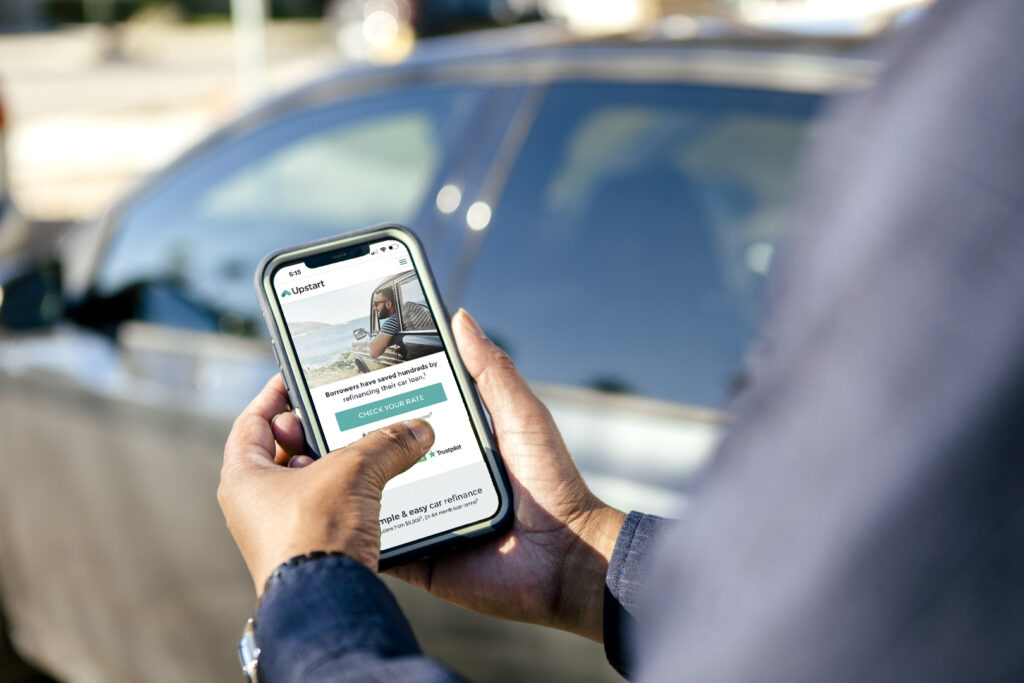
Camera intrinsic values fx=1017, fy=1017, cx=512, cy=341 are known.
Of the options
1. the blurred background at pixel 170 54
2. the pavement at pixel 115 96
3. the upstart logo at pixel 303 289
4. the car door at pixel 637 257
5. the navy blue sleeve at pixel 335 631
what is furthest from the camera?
the pavement at pixel 115 96

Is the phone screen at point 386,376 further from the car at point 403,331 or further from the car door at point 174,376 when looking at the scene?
the car door at point 174,376

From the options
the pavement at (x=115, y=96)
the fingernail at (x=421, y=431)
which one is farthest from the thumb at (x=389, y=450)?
the pavement at (x=115, y=96)

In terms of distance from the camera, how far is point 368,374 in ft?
4.07

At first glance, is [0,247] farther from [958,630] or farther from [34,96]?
[34,96]

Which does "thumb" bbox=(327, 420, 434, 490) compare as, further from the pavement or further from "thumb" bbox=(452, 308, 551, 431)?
the pavement

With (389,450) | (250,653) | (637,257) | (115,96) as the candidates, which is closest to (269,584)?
(250,653)

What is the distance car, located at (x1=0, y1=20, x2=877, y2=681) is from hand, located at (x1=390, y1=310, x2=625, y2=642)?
21.4 inches

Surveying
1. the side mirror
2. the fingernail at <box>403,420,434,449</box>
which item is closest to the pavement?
the side mirror

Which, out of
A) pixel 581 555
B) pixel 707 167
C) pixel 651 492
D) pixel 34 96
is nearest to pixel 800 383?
pixel 581 555

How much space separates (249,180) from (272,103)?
20 cm

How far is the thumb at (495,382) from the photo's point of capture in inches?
50.6

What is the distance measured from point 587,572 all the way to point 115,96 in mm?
18152

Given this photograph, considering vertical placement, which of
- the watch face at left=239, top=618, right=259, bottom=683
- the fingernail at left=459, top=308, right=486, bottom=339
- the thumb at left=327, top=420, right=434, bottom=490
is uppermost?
the fingernail at left=459, top=308, right=486, bottom=339

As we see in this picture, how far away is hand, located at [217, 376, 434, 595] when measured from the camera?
0.95 metres
